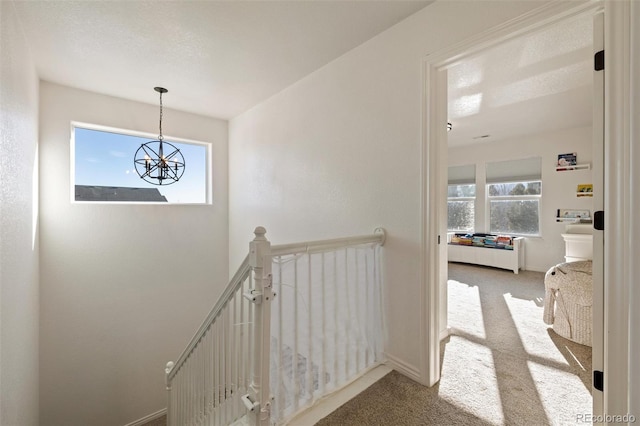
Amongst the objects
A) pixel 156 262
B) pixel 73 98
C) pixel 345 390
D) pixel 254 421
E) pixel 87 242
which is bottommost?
pixel 345 390

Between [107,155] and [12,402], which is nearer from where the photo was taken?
[12,402]

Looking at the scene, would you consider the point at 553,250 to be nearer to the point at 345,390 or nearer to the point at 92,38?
the point at 345,390

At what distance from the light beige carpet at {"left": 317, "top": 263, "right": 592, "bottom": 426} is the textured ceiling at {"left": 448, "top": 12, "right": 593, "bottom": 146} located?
199 centimetres

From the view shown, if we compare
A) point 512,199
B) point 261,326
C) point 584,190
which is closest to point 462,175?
point 512,199

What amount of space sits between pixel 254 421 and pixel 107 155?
147 inches

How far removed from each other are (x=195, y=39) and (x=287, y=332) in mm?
2365

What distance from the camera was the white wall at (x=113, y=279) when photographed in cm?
302

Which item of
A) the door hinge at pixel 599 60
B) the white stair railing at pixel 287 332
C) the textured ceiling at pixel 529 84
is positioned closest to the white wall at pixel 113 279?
the white stair railing at pixel 287 332

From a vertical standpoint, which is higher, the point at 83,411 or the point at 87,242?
the point at 87,242

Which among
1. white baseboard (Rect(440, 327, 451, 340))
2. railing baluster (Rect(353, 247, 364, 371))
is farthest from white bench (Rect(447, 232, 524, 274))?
railing baluster (Rect(353, 247, 364, 371))

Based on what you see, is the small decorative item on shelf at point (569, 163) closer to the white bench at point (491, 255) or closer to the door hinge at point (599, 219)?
the white bench at point (491, 255)

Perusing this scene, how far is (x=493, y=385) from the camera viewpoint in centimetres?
167

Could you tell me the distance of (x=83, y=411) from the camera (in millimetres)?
3207

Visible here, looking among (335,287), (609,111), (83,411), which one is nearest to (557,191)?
(609,111)
